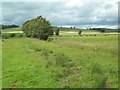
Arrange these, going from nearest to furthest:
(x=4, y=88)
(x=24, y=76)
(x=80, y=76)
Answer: (x=4, y=88), (x=80, y=76), (x=24, y=76)

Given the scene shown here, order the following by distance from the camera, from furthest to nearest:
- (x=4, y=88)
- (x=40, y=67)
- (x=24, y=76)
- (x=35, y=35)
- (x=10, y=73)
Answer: (x=35, y=35) → (x=40, y=67) → (x=10, y=73) → (x=24, y=76) → (x=4, y=88)

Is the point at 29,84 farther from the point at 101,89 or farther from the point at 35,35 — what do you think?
the point at 35,35

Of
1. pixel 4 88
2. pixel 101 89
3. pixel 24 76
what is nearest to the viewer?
pixel 101 89

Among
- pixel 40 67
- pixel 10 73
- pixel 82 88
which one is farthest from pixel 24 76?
pixel 82 88

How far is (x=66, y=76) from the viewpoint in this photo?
62.2 feet

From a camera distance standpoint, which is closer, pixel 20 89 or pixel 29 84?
pixel 20 89

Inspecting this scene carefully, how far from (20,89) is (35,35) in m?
90.2

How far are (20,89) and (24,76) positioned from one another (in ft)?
12.6

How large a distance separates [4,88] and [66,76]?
4030 millimetres

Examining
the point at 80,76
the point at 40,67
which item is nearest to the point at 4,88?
the point at 80,76

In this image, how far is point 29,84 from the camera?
17.4 meters

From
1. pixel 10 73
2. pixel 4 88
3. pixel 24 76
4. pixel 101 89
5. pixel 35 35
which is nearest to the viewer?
pixel 101 89

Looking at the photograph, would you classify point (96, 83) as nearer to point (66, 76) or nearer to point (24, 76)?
point (66, 76)

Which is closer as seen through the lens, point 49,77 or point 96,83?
point 96,83
